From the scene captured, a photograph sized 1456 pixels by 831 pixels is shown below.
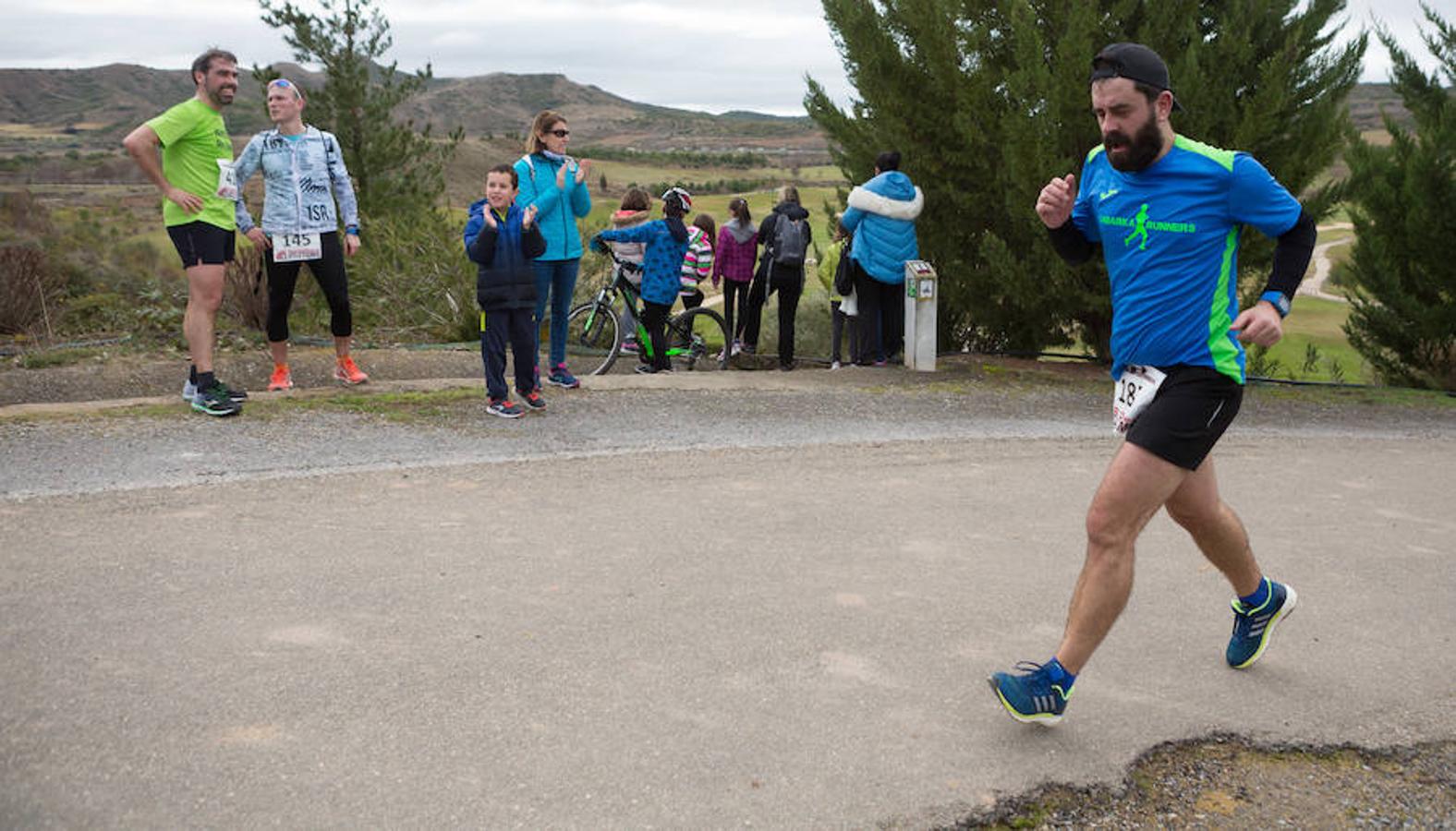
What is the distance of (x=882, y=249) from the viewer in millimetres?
11102

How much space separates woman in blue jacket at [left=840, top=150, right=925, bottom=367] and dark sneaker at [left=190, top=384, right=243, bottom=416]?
5.56 meters

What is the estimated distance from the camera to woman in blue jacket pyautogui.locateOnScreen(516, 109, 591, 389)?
8562mm

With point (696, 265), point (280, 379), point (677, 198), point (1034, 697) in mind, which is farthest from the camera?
point (696, 265)

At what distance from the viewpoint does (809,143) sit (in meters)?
160

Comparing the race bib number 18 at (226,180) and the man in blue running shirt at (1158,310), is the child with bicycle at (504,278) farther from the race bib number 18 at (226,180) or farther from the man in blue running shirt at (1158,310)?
the man in blue running shirt at (1158,310)

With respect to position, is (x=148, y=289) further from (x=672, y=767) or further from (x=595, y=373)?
(x=672, y=767)

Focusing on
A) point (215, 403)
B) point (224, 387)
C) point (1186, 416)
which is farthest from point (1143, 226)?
point (224, 387)

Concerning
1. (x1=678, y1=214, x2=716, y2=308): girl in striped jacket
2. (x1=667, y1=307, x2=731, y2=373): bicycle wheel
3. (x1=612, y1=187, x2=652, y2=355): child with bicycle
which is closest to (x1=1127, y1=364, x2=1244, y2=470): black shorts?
(x1=612, y1=187, x2=652, y2=355): child with bicycle

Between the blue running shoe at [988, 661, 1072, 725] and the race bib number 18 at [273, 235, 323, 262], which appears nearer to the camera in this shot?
the blue running shoe at [988, 661, 1072, 725]

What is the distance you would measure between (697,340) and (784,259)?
1.11 meters

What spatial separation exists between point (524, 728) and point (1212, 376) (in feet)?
7.65

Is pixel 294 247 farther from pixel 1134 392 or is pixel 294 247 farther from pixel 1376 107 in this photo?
pixel 1376 107

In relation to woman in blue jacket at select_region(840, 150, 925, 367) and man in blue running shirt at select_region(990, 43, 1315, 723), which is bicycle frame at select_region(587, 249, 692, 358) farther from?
man in blue running shirt at select_region(990, 43, 1315, 723)

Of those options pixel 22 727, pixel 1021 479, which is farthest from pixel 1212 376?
pixel 22 727
